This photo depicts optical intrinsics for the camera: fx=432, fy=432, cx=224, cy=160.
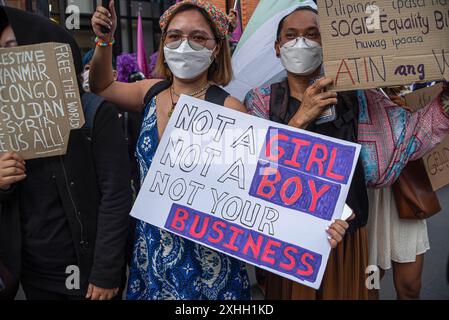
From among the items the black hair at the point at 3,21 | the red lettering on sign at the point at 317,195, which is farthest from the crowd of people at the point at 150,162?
the red lettering on sign at the point at 317,195

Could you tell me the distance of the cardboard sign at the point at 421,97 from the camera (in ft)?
7.93

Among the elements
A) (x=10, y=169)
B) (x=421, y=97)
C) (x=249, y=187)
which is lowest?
(x=249, y=187)

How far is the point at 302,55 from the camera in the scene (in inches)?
78.3

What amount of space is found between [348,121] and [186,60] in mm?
793

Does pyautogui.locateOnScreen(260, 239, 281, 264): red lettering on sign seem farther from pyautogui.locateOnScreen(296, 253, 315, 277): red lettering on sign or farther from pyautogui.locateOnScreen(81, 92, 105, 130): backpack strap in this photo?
pyautogui.locateOnScreen(81, 92, 105, 130): backpack strap

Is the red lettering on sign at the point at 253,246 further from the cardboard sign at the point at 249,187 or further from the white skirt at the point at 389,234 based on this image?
the white skirt at the point at 389,234

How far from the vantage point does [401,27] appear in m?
1.84

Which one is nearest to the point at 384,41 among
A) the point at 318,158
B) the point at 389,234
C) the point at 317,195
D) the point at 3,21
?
the point at 318,158

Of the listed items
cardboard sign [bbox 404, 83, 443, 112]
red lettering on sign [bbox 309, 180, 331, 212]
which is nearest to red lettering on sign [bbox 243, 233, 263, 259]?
red lettering on sign [bbox 309, 180, 331, 212]

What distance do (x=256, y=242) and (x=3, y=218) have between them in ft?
3.45

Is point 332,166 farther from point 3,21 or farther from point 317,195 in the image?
point 3,21

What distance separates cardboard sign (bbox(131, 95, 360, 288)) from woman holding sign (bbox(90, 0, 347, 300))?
122 mm

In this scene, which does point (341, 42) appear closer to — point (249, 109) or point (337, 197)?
point (249, 109)

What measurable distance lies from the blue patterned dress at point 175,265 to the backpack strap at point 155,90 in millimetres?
92
